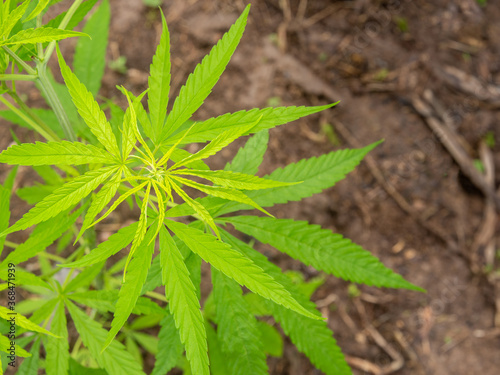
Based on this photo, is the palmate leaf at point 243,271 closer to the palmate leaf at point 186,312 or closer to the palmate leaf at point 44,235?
the palmate leaf at point 186,312

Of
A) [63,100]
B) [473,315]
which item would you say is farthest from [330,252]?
[473,315]

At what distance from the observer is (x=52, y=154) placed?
1.07 metres

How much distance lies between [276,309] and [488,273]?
9.45 feet

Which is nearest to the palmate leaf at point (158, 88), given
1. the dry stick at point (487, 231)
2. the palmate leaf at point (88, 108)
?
the palmate leaf at point (88, 108)

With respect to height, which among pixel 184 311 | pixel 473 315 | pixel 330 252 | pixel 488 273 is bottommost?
pixel 473 315

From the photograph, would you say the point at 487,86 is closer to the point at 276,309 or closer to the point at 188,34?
the point at 188,34

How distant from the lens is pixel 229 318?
1.49 m

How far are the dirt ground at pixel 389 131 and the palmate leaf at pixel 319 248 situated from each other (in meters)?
1.87

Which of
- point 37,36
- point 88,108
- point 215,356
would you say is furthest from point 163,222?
point 215,356

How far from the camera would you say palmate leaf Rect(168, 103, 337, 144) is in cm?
121

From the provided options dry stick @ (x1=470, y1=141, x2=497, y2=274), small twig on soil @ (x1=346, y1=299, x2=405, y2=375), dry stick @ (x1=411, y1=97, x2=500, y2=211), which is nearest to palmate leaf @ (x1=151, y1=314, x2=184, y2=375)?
small twig on soil @ (x1=346, y1=299, x2=405, y2=375)

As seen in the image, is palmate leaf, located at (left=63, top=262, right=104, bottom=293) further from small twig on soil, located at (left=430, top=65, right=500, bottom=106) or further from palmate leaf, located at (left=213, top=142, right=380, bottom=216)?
small twig on soil, located at (left=430, top=65, right=500, bottom=106)

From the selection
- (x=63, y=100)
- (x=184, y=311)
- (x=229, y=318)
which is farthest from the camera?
(x=63, y=100)

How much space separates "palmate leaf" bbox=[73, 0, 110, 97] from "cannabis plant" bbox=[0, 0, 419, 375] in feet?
0.16
